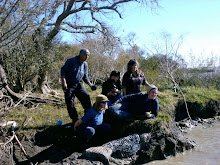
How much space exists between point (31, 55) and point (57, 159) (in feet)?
15.7

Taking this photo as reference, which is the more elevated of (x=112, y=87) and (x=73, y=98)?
(x=112, y=87)

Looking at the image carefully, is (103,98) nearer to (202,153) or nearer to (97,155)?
(97,155)

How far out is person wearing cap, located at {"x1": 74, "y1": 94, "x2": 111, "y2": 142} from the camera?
4.78 meters

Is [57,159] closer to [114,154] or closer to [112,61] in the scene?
[114,154]

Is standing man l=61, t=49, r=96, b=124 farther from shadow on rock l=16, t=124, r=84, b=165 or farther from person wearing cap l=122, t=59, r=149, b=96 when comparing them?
person wearing cap l=122, t=59, r=149, b=96

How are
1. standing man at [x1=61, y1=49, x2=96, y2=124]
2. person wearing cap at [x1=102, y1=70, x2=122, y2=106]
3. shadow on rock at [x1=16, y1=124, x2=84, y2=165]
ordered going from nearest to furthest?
shadow on rock at [x1=16, y1=124, x2=84, y2=165], standing man at [x1=61, y1=49, x2=96, y2=124], person wearing cap at [x1=102, y1=70, x2=122, y2=106]

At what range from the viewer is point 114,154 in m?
4.97

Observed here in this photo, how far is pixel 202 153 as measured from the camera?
5.98 metres

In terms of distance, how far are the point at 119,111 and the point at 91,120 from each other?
2.99 ft

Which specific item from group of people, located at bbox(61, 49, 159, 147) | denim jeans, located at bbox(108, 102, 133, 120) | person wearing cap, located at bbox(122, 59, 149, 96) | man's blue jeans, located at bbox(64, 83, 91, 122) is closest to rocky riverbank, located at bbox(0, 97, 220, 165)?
denim jeans, located at bbox(108, 102, 133, 120)

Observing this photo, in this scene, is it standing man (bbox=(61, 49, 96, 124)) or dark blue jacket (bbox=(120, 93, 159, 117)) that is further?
dark blue jacket (bbox=(120, 93, 159, 117))

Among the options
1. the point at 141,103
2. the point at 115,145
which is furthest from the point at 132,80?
the point at 115,145

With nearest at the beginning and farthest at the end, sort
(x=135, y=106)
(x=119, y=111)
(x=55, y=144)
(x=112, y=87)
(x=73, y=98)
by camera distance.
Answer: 1. (x=55, y=144)
2. (x=73, y=98)
3. (x=119, y=111)
4. (x=135, y=106)
5. (x=112, y=87)

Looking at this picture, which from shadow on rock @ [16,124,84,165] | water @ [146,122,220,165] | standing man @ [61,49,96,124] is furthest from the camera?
water @ [146,122,220,165]
